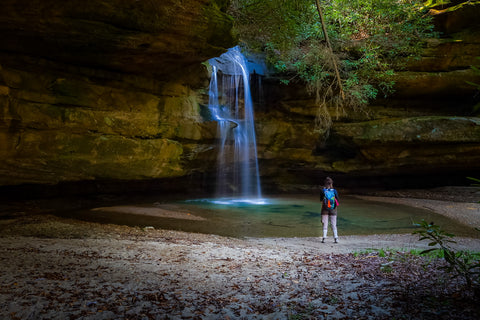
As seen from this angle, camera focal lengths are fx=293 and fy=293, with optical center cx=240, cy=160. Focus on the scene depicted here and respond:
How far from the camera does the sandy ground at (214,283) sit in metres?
3.09

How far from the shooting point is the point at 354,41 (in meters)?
16.2

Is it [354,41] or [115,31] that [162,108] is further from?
[354,41]

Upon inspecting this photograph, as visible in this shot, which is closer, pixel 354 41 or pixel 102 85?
pixel 102 85

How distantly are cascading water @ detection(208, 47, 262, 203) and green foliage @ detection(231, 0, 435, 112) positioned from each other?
2.02 m

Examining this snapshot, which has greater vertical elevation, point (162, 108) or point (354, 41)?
point (354, 41)

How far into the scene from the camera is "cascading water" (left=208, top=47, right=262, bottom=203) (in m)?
16.9

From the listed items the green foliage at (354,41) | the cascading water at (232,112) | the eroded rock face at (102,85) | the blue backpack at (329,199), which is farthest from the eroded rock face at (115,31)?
the blue backpack at (329,199)

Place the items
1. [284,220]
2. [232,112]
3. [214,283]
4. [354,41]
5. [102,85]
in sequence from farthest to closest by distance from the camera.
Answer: [232,112] → [354,41] → [102,85] → [284,220] → [214,283]

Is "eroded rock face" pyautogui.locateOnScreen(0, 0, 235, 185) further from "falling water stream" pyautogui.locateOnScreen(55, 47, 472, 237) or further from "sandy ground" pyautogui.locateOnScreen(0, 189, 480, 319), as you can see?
"sandy ground" pyautogui.locateOnScreen(0, 189, 480, 319)

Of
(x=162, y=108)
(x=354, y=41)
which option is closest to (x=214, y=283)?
(x=162, y=108)

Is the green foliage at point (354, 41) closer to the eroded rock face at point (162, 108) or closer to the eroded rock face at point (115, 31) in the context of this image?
the eroded rock face at point (162, 108)

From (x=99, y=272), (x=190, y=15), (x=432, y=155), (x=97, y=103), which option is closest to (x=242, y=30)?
(x=190, y=15)

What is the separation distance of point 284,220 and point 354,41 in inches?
436

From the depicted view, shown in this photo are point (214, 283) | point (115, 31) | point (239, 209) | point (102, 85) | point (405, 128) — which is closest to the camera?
point (214, 283)
